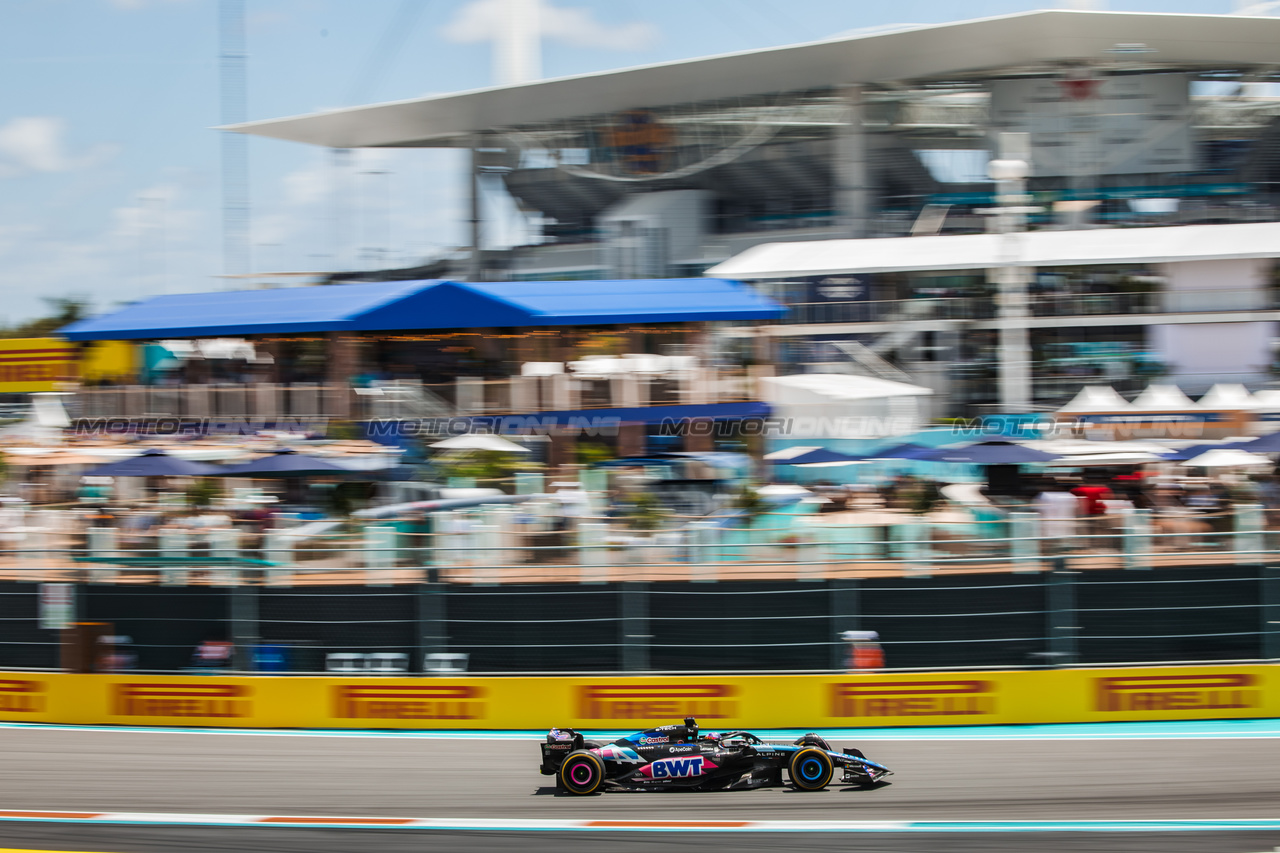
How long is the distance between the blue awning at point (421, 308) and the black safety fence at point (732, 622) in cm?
790

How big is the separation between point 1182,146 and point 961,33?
7.06 metres

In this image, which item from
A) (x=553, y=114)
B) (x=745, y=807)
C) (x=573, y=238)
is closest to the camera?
(x=745, y=807)

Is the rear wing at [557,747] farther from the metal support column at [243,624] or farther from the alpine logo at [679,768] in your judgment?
the metal support column at [243,624]

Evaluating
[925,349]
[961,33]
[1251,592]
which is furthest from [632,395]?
[961,33]

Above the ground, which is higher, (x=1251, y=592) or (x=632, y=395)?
(x=632, y=395)

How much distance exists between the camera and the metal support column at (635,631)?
11.5 m

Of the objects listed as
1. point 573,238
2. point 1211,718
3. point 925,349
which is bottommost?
point 1211,718

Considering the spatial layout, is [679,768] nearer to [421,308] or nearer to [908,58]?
[421,308]

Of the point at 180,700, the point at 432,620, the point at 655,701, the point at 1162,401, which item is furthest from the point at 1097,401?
the point at 180,700

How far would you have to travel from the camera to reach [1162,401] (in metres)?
24.8

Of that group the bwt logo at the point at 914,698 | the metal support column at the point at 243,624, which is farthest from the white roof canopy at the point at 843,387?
the metal support column at the point at 243,624

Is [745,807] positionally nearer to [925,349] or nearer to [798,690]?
[798,690]

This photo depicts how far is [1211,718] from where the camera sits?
1109 centimetres

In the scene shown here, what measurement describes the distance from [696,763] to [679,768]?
134mm
